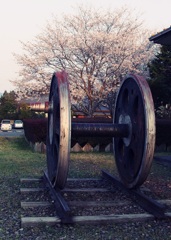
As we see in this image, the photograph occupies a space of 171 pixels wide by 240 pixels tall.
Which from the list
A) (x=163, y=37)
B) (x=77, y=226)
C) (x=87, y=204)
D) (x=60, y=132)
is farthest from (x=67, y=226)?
(x=163, y=37)

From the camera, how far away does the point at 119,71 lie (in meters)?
27.5

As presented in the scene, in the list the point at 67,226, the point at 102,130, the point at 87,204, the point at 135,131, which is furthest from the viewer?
the point at 102,130

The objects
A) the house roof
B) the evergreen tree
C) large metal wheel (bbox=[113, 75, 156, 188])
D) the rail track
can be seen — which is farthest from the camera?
the evergreen tree

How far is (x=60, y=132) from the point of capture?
199 inches

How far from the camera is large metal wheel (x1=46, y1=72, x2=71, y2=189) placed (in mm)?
5059

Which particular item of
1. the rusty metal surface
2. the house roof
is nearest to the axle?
the rusty metal surface

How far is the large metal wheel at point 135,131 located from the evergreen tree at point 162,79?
10066 mm

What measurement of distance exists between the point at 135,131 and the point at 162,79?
11524mm

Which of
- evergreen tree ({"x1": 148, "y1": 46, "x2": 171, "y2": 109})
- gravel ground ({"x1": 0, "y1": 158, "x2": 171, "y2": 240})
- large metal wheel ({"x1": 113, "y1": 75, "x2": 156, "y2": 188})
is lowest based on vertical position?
gravel ground ({"x1": 0, "y1": 158, "x2": 171, "y2": 240})

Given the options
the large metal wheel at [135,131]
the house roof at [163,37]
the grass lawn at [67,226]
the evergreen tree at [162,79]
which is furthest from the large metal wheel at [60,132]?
the evergreen tree at [162,79]

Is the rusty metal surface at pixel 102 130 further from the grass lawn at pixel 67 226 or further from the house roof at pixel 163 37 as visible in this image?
the house roof at pixel 163 37

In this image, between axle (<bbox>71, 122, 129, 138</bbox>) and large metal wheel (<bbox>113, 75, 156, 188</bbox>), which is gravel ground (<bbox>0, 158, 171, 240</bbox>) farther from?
axle (<bbox>71, 122, 129, 138</bbox>)

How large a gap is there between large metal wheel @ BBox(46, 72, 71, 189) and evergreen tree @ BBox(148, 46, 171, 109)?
10829mm

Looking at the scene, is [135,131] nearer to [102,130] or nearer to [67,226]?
[102,130]
